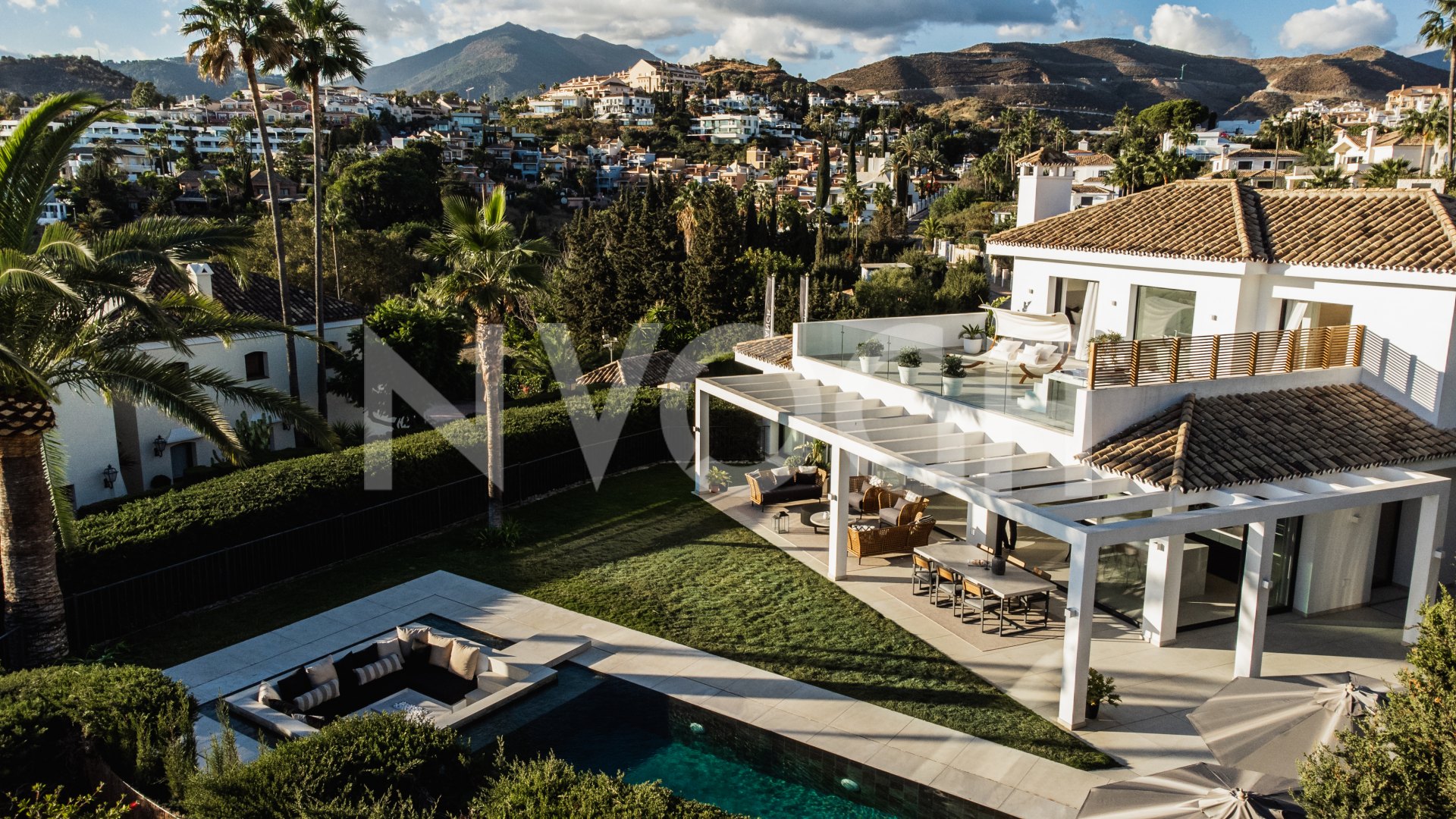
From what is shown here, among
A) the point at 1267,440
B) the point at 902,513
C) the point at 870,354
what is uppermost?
the point at 870,354

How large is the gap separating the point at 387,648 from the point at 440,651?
0.71 meters

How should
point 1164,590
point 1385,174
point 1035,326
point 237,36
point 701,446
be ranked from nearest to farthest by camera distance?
point 1164,590, point 1035,326, point 701,446, point 237,36, point 1385,174

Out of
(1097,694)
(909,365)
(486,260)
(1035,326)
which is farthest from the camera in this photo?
(909,365)

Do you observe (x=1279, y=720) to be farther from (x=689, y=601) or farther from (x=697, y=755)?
(x=689, y=601)

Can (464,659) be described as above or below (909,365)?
below

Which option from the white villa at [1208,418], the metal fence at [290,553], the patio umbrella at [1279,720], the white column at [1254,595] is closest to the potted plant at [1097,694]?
the white villa at [1208,418]

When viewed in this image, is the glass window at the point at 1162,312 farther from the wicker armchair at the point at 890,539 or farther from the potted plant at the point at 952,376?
the wicker armchair at the point at 890,539

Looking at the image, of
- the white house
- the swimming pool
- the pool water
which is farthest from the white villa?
the white house

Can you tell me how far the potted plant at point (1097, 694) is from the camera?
39.0 ft

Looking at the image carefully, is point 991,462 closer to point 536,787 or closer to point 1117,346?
point 1117,346

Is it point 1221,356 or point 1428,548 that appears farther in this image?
point 1221,356

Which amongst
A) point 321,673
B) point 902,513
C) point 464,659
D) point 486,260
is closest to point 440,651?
point 464,659

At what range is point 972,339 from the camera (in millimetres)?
21250

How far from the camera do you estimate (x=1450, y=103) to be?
60969 millimetres
